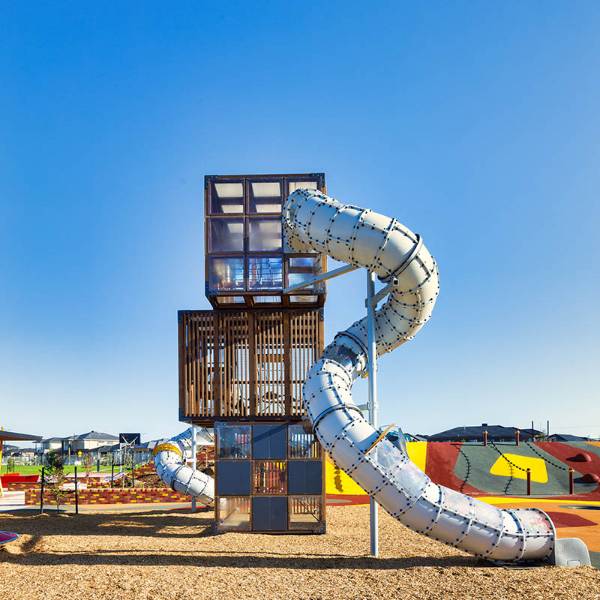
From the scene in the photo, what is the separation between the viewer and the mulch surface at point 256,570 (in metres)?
11.3

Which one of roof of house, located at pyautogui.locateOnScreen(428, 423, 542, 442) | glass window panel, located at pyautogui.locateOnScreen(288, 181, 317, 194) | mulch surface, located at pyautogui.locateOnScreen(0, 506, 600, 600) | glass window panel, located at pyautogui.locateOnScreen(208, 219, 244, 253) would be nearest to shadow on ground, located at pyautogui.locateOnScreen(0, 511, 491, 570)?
mulch surface, located at pyautogui.locateOnScreen(0, 506, 600, 600)

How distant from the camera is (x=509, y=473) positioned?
117ft

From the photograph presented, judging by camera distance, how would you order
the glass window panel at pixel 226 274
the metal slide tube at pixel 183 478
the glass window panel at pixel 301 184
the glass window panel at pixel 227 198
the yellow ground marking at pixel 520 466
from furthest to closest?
the yellow ground marking at pixel 520 466, the metal slide tube at pixel 183 478, the glass window panel at pixel 227 198, the glass window panel at pixel 301 184, the glass window panel at pixel 226 274

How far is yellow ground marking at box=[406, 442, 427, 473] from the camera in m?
37.0

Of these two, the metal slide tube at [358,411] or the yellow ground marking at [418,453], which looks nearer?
the metal slide tube at [358,411]

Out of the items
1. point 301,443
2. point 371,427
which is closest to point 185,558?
point 371,427

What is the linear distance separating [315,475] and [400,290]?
734 cm

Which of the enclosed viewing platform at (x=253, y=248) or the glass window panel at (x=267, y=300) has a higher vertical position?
the enclosed viewing platform at (x=253, y=248)

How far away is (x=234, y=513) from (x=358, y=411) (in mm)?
8093

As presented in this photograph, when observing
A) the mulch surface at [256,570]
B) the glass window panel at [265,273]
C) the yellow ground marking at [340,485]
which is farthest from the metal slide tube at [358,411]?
the yellow ground marking at [340,485]

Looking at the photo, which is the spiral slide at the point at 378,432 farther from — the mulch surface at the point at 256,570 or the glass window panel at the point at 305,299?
the glass window panel at the point at 305,299

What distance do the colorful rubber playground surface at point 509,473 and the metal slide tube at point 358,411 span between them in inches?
594

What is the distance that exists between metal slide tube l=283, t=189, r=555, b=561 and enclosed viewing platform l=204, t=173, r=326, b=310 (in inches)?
72.1

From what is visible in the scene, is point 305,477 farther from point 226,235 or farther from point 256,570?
point 226,235
